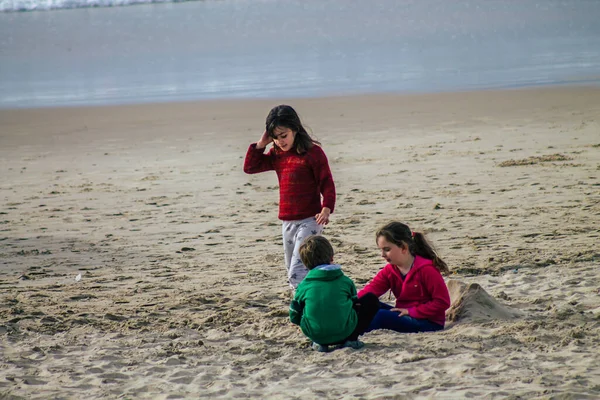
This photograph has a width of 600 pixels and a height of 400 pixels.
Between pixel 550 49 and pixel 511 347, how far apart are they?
2254cm

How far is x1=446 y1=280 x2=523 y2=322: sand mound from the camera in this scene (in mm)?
5023

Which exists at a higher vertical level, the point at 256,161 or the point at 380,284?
the point at 256,161

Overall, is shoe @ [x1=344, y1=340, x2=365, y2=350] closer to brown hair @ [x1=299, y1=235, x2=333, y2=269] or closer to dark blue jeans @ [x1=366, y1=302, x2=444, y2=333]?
dark blue jeans @ [x1=366, y1=302, x2=444, y2=333]

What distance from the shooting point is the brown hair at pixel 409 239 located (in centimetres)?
479

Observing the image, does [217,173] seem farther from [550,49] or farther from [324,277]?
[550,49]

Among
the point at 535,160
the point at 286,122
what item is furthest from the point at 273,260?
the point at 535,160

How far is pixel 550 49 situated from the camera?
82.3ft

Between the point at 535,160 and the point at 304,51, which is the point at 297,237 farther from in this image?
the point at 304,51

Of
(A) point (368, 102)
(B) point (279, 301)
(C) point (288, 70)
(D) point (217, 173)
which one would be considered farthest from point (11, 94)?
(B) point (279, 301)

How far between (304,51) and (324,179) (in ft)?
79.0

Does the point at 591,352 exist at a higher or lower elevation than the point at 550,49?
lower

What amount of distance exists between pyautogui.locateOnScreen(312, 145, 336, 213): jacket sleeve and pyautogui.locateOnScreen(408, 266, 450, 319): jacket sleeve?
90 centimetres

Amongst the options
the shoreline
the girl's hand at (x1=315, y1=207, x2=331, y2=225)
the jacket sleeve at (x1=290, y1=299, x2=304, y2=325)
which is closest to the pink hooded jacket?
the jacket sleeve at (x1=290, y1=299, x2=304, y2=325)

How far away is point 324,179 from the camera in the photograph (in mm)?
5402
